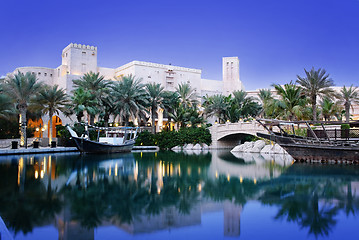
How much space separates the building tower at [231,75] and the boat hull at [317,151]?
3672 cm

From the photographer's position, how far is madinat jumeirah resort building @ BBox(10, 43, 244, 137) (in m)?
43.3

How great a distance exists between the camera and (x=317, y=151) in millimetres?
18609

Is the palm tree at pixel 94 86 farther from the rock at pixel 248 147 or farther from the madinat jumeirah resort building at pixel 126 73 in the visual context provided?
Result: the rock at pixel 248 147

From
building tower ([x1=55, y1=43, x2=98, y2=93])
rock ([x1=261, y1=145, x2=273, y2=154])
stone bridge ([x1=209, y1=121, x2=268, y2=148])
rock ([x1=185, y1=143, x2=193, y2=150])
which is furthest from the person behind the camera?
building tower ([x1=55, y1=43, x2=98, y2=93])

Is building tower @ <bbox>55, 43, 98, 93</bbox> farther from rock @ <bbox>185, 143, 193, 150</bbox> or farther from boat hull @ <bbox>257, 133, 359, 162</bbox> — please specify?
boat hull @ <bbox>257, 133, 359, 162</bbox>

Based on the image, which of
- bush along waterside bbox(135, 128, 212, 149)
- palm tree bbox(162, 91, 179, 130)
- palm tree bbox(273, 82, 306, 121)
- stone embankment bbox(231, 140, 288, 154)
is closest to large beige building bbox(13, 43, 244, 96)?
palm tree bbox(162, 91, 179, 130)

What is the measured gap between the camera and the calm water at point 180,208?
19.4 feet

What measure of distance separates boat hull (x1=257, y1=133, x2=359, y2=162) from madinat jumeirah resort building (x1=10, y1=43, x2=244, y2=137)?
27741 millimetres

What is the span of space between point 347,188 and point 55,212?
8.77m

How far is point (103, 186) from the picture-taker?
10742 millimetres

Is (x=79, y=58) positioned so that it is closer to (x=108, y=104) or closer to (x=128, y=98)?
(x=108, y=104)

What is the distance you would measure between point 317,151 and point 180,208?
44.3 ft

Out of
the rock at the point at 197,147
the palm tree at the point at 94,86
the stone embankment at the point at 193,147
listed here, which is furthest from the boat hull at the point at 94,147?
the rock at the point at 197,147

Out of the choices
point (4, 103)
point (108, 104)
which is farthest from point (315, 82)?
point (4, 103)
